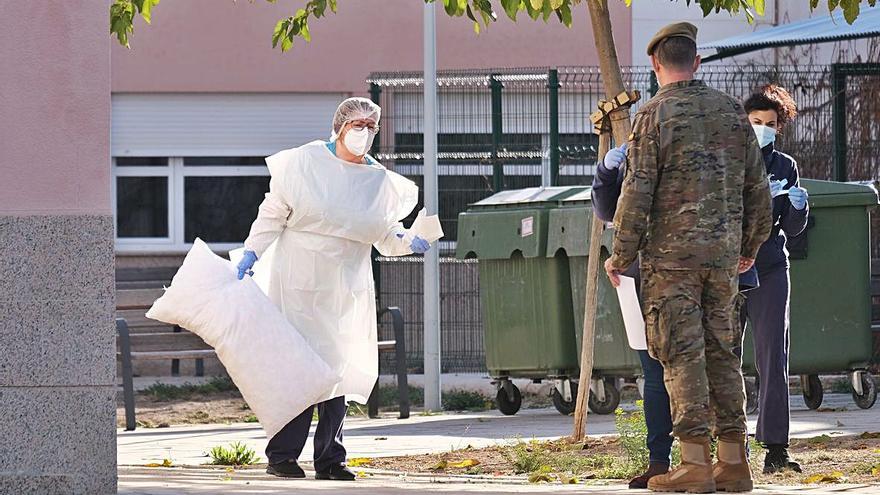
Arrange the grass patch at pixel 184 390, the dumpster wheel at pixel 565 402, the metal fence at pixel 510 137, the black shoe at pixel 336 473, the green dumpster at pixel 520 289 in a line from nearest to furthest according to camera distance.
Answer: the black shoe at pixel 336 473, the green dumpster at pixel 520 289, the dumpster wheel at pixel 565 402, the grass patch at pixel 184 390, the metal fence at pixel 510 137

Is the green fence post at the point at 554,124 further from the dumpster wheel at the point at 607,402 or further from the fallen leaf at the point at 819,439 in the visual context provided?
the fallen leaf at the point at 819,439

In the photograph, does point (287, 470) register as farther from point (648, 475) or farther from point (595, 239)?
point (595, 239)

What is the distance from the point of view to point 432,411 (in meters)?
12.5

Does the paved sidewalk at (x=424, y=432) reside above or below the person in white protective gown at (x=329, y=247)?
below

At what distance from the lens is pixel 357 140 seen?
810cm

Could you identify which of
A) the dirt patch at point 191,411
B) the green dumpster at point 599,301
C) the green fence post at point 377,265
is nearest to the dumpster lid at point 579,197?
the green dumpster at point 599,301

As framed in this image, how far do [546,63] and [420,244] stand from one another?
1041cm

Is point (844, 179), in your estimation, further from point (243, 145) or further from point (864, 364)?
point (243, 145)

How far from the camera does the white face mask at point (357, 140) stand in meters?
8.09

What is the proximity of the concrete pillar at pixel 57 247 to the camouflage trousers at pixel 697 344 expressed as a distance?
6.52 ft

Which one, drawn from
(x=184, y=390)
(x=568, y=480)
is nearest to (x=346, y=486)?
(x=568, y=480)

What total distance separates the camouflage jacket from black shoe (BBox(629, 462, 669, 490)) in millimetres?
884

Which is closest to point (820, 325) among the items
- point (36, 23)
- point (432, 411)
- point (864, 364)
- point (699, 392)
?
point (864, 364)

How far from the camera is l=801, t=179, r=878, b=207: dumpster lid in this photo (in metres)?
11.1
